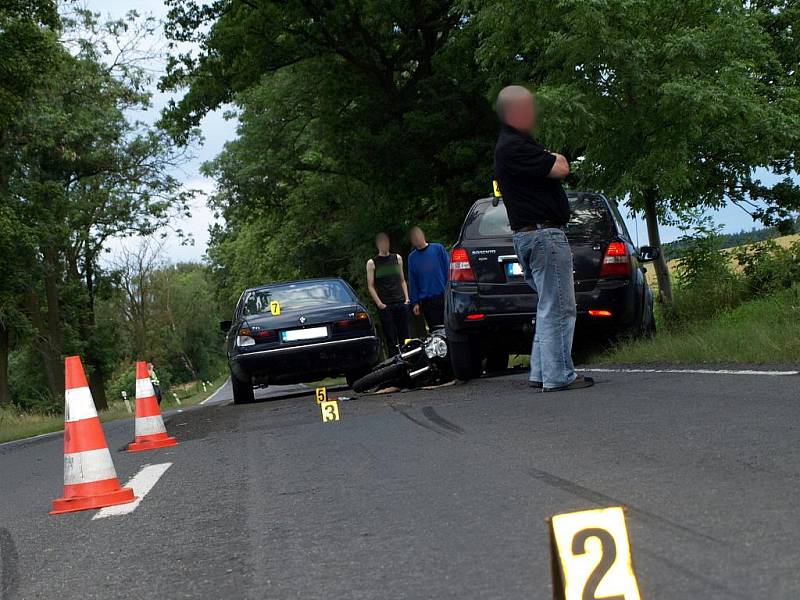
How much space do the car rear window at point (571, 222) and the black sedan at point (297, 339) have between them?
350cm

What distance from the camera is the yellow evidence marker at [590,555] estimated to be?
2375 mm

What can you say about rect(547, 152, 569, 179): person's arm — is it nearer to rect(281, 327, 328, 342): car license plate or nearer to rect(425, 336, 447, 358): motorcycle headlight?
rect(425, 336, 447, 358): motorcycle headlight

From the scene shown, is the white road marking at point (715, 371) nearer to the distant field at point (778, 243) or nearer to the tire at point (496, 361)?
the tire at point (496, 361)

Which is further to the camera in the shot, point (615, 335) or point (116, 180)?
point (116, 180)

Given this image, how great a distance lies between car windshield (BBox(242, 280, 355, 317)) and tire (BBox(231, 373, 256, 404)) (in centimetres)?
92

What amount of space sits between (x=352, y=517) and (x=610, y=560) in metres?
2.32

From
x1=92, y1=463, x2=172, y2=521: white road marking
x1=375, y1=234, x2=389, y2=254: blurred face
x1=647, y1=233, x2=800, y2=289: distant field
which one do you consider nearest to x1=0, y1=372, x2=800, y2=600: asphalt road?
x1=92, y1=463, x2=172, y2=521: white road marking

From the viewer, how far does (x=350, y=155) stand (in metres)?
29.9

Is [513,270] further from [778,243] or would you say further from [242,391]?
[778,243]

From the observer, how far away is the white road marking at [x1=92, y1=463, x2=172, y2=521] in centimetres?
564

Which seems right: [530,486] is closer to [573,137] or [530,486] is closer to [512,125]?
[512,125]

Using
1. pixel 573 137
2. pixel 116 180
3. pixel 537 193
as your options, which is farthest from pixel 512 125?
pixel 116 180

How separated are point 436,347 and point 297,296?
11.2ft

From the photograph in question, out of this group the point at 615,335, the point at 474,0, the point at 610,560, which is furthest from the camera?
the point at 474,0
